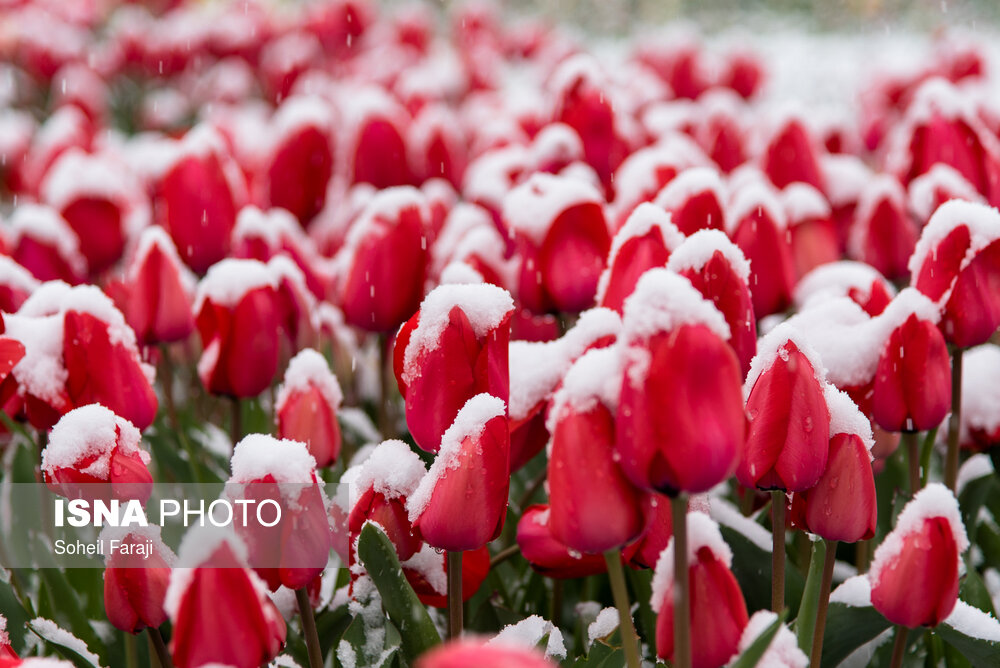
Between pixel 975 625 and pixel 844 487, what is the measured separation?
7.9 inches

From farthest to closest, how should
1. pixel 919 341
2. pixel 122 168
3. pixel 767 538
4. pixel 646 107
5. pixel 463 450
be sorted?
pixel 646 107
pixel 122 168
pixel 767 538
pixel 919 341
pixel 463 450

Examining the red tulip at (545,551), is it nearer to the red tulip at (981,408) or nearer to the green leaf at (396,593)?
the green leaf at (396,593)

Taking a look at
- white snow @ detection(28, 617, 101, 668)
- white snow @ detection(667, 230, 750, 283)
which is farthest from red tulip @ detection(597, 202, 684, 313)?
white snow @ detection(28, 617, 101, 668)

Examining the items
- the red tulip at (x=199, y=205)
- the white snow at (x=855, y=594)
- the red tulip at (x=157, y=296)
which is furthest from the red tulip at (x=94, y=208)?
the white snow at (x=855, y=594)

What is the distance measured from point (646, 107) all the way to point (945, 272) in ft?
5.24

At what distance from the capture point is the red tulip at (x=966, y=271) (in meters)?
0.82

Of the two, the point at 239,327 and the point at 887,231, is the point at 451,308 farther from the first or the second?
the point at 887,231

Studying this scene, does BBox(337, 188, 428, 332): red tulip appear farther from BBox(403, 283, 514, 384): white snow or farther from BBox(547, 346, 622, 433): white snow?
BBox(547, 346, 622, 433): white snow

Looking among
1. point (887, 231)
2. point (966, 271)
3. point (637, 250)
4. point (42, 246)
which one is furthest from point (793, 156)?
point (42, 246)

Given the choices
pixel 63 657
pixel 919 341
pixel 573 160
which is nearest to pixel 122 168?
pixel 573 160

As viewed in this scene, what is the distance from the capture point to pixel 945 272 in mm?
837

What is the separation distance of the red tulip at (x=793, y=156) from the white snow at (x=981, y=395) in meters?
0.50

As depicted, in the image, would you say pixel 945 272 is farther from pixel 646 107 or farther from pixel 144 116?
pixel 144 116

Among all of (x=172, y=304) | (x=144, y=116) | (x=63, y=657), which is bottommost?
(x=63, y=657)
